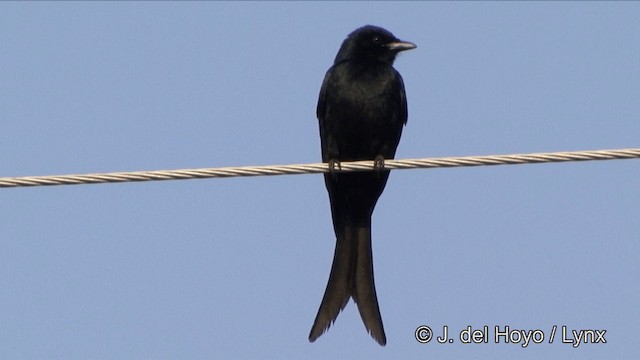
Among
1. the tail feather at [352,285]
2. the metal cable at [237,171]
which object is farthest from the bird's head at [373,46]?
the metal cable at [237,171]

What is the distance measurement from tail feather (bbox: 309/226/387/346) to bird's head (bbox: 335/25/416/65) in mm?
1015

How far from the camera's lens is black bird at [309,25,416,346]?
278 inches

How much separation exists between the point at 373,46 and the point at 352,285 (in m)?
1.47

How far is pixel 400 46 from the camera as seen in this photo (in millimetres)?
7469

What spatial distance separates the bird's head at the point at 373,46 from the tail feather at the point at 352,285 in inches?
39.9

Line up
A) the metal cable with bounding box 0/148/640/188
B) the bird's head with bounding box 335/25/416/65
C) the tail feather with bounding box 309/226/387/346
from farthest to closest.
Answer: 1. the bird's head with bounding box 335/25/416/65
2. the tail feather with bounding box 309/226/387/346
3. the metal cable with bounding box 0/148/640/188

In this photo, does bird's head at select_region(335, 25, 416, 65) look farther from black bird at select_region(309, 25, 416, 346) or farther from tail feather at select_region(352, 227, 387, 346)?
tail feather at select_region(352, 227, 387, 346)

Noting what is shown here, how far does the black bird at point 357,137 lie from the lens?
707 cm

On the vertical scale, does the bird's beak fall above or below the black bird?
above

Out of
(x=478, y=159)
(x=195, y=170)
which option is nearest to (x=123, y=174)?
(x=195, y=170)

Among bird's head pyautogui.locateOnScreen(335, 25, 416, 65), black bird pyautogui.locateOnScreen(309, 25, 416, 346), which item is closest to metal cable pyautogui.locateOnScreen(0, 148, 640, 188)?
black bird pyautogui.locateOnScreen(309, 25, 416, 346)

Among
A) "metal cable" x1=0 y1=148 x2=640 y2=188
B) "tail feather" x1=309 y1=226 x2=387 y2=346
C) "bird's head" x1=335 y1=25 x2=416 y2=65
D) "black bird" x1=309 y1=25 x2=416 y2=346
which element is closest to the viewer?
"metal cable" x1=0 y1=148 x2=640 y2=188

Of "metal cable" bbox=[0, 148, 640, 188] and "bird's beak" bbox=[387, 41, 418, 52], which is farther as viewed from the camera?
"bird's beak" bbox=[387, 41, 418, 52]

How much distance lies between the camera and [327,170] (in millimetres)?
5465
